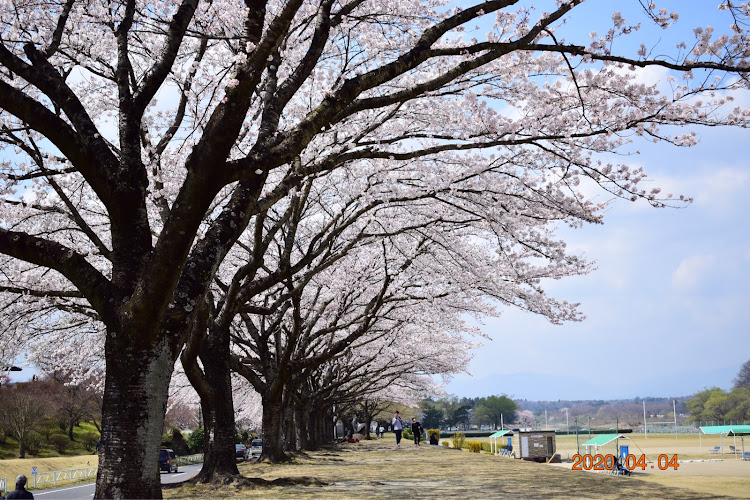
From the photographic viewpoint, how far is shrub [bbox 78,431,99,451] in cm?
4397

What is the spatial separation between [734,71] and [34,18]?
939cm

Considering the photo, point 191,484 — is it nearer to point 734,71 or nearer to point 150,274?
point 150,274

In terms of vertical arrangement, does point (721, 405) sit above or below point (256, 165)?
below

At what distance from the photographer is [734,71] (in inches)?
236

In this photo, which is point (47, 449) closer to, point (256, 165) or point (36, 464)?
point (36, 464)

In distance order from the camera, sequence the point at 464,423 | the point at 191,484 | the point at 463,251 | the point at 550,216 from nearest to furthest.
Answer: the point at 550,216 < the point at 191,484 < the point at 463,251 < the point at 464,423

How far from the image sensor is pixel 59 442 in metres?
41.7

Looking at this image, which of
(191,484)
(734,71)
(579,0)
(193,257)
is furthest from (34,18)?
(734,71)

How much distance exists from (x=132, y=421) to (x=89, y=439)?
150 feet

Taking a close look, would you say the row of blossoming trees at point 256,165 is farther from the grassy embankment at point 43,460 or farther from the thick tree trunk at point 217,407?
the grassy embankment at point 43,460

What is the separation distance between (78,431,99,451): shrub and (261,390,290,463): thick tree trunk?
29990mm

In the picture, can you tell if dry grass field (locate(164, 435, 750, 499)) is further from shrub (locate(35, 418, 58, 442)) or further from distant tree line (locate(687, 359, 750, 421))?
distant tree line (locate(687, 359, 750, 421))

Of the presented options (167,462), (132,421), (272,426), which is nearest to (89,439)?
(167,462)

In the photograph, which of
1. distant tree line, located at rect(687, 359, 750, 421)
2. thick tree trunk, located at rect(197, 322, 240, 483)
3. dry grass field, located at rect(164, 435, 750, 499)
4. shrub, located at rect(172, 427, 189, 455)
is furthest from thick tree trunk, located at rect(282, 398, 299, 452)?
distant tree line, located at rect(687, 359, 750, 421)
